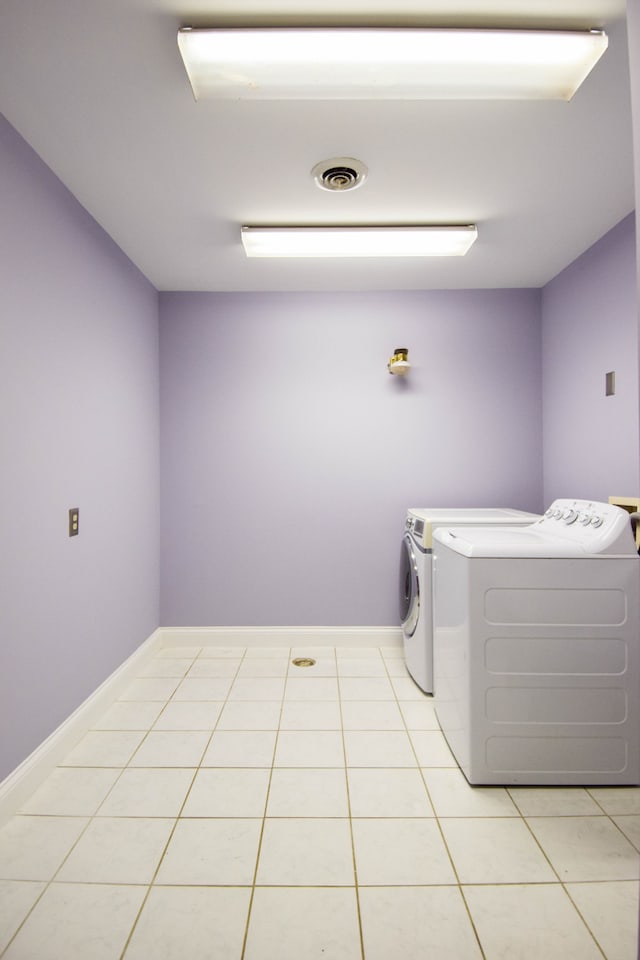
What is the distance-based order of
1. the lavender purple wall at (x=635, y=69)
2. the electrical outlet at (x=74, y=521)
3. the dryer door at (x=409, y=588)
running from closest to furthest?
the lavender purple wall at (x=635, y=69)
the electrical outlet at (x=74, y=521)
the dryer door at (x=409, y=588)

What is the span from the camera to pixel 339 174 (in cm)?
193

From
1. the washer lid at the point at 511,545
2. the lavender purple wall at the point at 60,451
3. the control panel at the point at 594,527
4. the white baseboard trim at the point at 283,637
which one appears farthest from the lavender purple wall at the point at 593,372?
the lavender purple wall at the point at 60,451

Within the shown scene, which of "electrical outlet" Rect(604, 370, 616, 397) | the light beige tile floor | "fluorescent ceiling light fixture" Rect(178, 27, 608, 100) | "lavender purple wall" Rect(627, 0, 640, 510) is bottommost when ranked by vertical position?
the light beige tile floor

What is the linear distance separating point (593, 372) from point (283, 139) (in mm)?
2039

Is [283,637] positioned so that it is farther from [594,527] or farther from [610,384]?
[610,384]

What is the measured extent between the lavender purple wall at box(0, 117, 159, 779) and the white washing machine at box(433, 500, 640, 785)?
5.67 ft

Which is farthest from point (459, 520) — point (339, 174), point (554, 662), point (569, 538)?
point (339, 174)

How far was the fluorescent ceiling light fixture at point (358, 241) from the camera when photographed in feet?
7.50

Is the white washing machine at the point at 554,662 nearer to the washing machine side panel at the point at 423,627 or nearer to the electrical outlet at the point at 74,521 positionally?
the washing machine side panel at the point at 423,627

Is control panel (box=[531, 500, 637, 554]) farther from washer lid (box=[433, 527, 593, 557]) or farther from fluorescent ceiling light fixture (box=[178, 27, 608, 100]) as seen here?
fluorescent ceiling light fixture (box=[178, 27, 608, 100])

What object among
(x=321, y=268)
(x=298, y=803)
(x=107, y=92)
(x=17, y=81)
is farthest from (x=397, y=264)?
(x=298, y=803)

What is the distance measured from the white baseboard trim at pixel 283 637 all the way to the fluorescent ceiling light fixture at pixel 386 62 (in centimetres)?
289

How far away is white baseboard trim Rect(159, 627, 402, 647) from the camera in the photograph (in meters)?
3.19

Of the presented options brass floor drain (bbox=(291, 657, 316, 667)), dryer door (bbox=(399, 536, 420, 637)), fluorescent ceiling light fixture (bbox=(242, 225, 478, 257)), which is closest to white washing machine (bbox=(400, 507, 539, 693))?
dryer door (bbox=(399, 536, 420, 637))
